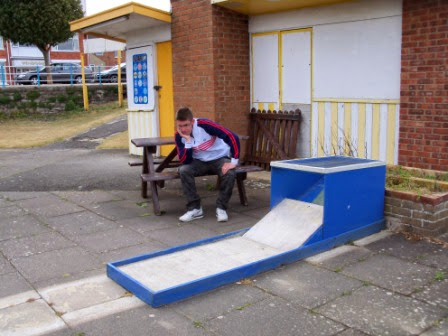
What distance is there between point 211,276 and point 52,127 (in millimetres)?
15967

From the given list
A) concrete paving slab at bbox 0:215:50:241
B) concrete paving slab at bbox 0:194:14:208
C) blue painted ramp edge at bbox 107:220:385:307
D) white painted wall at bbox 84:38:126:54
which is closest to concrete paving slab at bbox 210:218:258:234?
blue painted ramp edge at bbox 107:220:385:307

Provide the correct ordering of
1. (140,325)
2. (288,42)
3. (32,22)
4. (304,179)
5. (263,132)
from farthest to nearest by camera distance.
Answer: (32,22) < (263,132) < (288,42) < (304,179) < (140,325)

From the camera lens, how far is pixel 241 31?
8.81 meters

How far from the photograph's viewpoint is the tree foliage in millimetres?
25047

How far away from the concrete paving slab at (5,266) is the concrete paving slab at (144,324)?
3.92ft

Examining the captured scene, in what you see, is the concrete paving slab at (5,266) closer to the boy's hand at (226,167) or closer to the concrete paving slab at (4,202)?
the concrete paving slab at (4,202)

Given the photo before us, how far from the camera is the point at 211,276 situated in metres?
3.84

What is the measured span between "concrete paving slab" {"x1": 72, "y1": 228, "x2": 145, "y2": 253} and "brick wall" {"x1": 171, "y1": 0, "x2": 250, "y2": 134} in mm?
3656

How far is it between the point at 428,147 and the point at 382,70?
4.24ft

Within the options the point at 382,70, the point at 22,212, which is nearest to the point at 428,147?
the point at 382,70

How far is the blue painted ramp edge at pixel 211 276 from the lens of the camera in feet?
11.9

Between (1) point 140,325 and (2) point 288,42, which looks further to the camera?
(2) point 288,42

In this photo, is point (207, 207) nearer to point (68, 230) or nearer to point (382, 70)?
point (68, 230)

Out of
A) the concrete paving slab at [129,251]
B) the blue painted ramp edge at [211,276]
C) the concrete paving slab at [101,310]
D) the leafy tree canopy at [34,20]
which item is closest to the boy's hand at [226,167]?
the blue painted ramp edge at [211,276]
